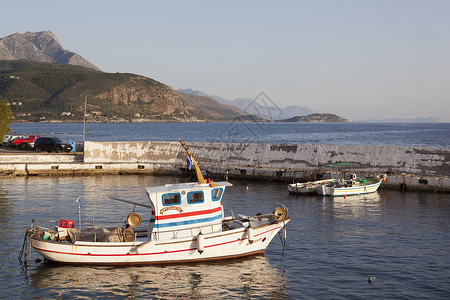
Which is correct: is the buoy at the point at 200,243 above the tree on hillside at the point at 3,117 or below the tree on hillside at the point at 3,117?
below

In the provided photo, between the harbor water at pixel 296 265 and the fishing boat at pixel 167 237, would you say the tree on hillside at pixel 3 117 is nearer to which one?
the harbor water at pixel 296 265

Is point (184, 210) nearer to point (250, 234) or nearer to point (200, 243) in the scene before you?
point (200, 243)

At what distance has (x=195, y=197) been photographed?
23.8 meters

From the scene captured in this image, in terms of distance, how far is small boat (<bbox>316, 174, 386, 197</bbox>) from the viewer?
42312 millimetres

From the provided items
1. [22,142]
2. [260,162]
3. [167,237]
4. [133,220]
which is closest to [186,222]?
[167,237]

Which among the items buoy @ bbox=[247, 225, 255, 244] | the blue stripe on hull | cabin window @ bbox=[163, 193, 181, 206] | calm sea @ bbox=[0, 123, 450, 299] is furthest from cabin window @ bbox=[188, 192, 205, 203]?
calm sea @ bbox=[0, 123, 450, 299]

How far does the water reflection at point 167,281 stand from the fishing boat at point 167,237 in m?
0.56

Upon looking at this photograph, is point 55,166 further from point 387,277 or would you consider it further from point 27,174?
point 387,277

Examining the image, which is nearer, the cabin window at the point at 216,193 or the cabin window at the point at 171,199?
the cabin window at the point at 171,199

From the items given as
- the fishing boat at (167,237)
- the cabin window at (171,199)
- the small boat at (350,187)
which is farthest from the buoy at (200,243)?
the small boat at (350,187)

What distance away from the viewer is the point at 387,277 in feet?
70.5

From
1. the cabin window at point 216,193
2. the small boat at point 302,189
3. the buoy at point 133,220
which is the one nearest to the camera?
the buoy at point 133,220

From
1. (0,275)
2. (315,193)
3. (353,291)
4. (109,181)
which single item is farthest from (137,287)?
(109,181)

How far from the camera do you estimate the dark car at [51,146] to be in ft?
214
